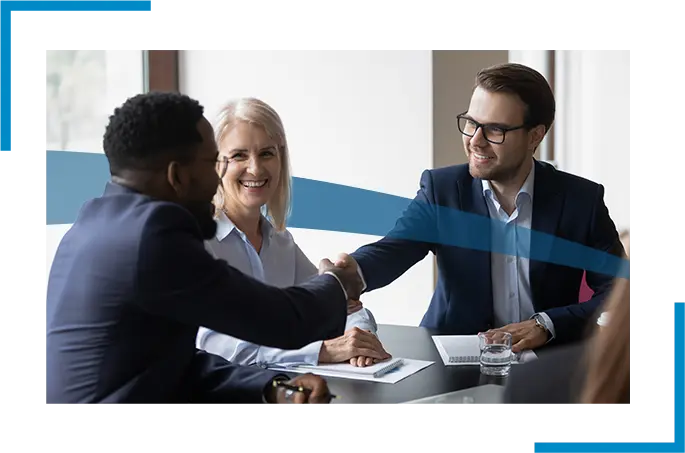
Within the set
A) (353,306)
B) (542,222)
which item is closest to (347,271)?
(353,306)

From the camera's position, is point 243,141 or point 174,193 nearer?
point 174,193

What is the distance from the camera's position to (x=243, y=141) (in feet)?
7.57

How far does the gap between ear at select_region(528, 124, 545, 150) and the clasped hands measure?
630mm

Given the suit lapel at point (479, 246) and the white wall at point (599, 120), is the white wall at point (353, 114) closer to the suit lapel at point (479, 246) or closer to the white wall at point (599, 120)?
the suit lapel at point (479, 246)

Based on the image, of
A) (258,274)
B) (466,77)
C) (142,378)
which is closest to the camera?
(142,378)

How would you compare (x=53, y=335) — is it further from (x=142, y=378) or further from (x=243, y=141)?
(x=243, y=141)

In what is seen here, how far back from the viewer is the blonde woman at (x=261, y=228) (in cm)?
227

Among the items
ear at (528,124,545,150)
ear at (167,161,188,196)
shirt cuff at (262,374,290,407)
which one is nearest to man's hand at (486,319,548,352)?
ear at (528,124,545,150)

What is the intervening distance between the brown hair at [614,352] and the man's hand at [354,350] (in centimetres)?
65

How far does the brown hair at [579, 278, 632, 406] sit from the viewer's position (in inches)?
99.0

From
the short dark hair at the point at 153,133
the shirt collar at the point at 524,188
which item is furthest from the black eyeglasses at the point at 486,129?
the short dark hair at the point at 153,133
